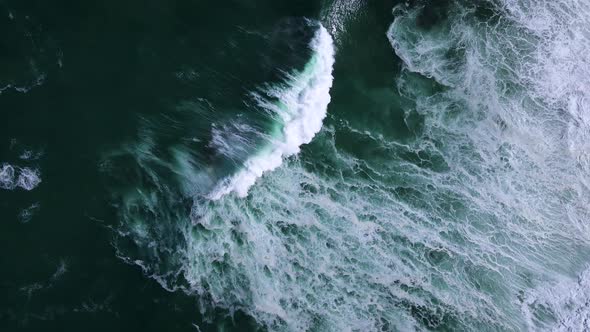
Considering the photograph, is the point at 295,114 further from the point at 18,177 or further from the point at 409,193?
the point at 18,177

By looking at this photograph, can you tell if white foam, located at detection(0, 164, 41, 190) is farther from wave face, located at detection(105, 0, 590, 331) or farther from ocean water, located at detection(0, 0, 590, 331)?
wave face, located at detection(105, 0, 590, 331)

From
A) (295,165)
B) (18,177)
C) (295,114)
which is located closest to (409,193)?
(295,165)

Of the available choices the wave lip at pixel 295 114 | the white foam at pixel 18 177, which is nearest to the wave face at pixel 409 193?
the wave lip at pixel 295 114

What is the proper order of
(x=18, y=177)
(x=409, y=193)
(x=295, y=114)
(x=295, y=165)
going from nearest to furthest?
(x=18, y=177) → (x=295, y=165) → (x=409, y=193) → (x=295, y=114)

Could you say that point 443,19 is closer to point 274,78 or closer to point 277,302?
point 274,78

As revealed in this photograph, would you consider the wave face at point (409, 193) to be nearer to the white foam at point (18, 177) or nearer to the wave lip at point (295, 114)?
the wave lip at point (295, 114)

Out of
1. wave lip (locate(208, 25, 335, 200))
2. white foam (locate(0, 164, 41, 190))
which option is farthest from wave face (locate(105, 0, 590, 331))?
white foam (locate(0, 164, 41, 190))
